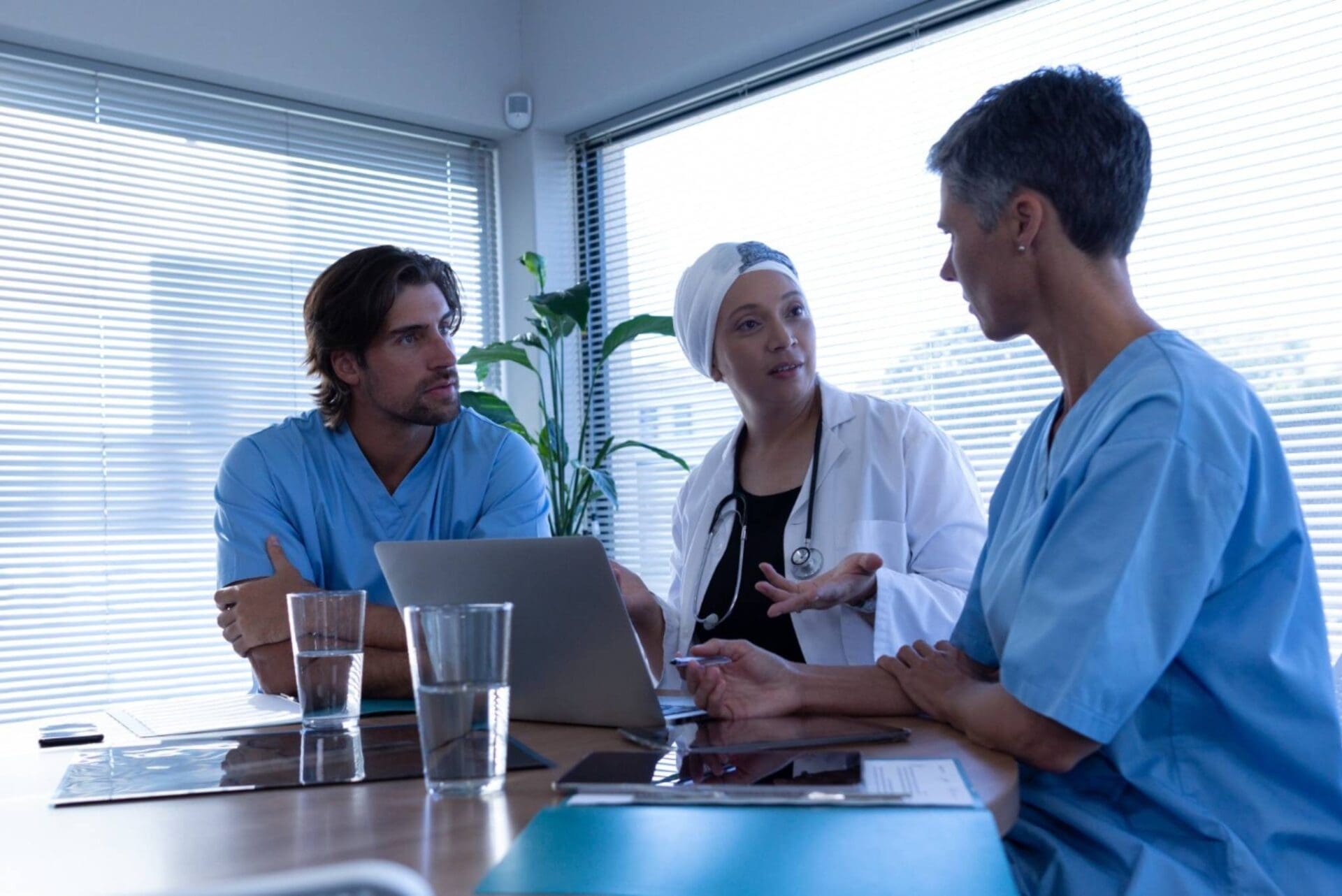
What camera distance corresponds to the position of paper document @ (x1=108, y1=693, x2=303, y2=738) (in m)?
1.53

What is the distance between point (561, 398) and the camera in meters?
4.15

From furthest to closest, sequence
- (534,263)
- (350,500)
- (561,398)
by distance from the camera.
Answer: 1. (561,398)
2. (534,263)
3. (350,500)

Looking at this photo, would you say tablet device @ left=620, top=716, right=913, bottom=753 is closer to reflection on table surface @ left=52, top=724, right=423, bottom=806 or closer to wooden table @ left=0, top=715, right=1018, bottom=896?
wooden table @ left=0, top=715, right=1018, bottom=896

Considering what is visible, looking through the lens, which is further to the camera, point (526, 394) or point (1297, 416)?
point (526, 394)

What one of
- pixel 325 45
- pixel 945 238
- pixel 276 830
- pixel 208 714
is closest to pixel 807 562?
pixel 208 714

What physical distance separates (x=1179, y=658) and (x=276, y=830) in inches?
33.1

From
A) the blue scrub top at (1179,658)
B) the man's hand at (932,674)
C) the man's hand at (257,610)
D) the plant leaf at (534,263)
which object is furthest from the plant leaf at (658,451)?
the blue scrub top at (1179,658)

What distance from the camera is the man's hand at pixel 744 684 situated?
4.54 feet

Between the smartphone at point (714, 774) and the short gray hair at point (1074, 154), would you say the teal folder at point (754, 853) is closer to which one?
the smartphone at point (714, 774)

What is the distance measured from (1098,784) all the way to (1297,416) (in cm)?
167

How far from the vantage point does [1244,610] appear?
1.19 meters

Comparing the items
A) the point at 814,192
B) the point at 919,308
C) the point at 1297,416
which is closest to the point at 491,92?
the point at 814,192

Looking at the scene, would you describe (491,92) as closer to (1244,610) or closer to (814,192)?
(814,192)

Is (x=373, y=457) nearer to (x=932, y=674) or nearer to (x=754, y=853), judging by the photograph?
(x=932, y=674)
